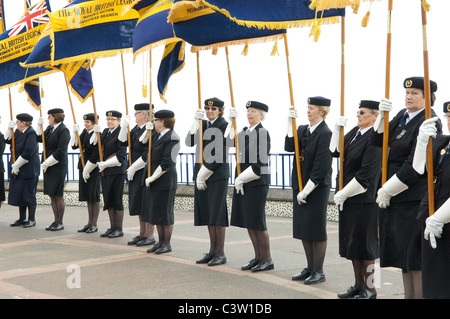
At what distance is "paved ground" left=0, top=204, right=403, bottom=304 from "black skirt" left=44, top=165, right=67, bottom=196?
72cm

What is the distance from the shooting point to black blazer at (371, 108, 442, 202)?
15.6 feet

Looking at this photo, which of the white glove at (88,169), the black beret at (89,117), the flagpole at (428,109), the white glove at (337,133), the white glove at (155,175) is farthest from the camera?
the black beret at (89,117)

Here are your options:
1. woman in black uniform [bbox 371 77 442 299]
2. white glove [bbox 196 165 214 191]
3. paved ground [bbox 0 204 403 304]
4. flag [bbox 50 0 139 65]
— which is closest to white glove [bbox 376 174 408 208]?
woman in black uniform [bbox 371 77 442 299]

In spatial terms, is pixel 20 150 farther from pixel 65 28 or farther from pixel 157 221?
pixel 157 221

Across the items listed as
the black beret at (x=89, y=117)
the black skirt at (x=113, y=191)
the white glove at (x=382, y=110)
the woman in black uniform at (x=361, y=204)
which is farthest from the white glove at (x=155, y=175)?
the white glove at (x=382, y=110)

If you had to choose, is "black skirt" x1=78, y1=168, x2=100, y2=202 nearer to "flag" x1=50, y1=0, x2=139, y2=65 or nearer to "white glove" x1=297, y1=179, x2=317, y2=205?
"flag" x1=50, y1=0, x2=139, y2=65

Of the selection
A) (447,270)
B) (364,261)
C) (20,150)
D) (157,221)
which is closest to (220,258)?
(157,221)

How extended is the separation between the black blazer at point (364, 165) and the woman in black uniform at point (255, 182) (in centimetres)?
146

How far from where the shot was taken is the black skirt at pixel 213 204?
750cm

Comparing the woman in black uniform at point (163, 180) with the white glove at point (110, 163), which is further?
the white glove at point (110, 163)

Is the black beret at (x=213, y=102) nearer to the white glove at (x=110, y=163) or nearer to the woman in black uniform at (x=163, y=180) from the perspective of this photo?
the woman in black uniform at (x=163, y=180)

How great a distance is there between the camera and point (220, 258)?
752 cm

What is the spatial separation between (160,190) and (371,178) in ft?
11.6

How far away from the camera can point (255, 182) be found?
7.14 meters
